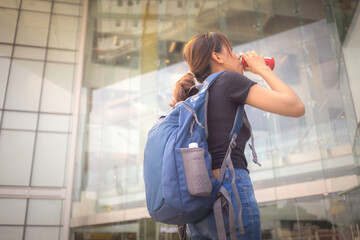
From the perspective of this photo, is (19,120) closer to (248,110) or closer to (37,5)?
(37,5)

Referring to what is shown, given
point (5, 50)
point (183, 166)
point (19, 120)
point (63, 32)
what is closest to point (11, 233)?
point (19, 120)

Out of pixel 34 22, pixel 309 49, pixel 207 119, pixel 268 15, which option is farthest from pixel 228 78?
pixel 34 22

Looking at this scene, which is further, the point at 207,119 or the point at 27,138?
the point at 27,138

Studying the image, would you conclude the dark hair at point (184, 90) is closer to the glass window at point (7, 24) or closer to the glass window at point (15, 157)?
the glass window at point (15, 157)

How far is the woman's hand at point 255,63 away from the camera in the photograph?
187 cm

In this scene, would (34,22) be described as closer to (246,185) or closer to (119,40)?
(119,40)


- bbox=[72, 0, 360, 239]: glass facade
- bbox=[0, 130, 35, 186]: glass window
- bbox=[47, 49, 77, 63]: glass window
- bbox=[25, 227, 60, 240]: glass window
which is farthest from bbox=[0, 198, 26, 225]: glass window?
bbox=[47, 49, 77, 63]: glass window

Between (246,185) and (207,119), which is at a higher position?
(207,119)

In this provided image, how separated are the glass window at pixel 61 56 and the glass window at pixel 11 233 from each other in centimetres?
499

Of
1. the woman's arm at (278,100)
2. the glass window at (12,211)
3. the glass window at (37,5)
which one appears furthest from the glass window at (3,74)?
the woman's arm at (278,100)

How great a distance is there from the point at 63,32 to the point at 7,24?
1903 millimetres

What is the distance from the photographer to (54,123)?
1050 cm

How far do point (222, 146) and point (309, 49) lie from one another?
723 centimetres

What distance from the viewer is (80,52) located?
37.3 feet
